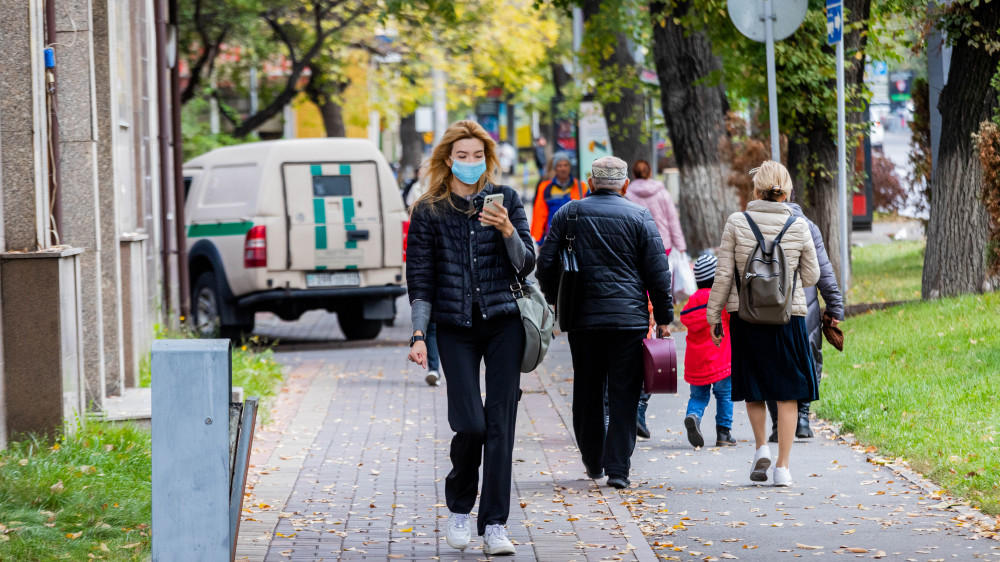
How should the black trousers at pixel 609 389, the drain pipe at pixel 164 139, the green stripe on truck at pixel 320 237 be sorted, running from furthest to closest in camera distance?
the green stripe on truck at pixel 320 237 → the drain pipe at pixel 164 139 → the black trousers at pixel 609 389

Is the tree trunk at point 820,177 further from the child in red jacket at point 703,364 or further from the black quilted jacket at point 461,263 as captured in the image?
the black quilted jacket at point 461,263

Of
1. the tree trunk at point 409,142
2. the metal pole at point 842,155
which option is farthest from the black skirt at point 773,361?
the tree trunk at point 409,142

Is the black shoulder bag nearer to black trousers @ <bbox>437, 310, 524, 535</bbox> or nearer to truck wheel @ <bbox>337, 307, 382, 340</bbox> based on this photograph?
black trousers @ <bbox>437, 310, 524, 535</bbox>

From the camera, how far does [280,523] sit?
645 centimetres

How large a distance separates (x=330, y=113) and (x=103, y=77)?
20846mm

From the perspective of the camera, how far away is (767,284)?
6844 millimetres

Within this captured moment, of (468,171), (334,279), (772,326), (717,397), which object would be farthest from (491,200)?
(334,279)

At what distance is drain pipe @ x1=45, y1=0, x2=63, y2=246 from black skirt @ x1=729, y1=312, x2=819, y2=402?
3.67m

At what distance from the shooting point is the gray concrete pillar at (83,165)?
839 centimetres

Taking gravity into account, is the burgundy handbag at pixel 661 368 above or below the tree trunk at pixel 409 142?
below

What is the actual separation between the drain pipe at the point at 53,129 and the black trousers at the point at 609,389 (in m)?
2.91

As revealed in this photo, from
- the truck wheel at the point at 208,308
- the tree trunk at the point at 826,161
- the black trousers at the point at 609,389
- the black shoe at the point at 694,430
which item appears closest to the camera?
the black trousers at the point at 609,389

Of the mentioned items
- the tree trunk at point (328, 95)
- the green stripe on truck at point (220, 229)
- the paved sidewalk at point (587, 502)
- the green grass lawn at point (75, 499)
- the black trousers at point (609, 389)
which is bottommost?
the paved sidewalk at point (587, 502)

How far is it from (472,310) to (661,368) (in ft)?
4.89
